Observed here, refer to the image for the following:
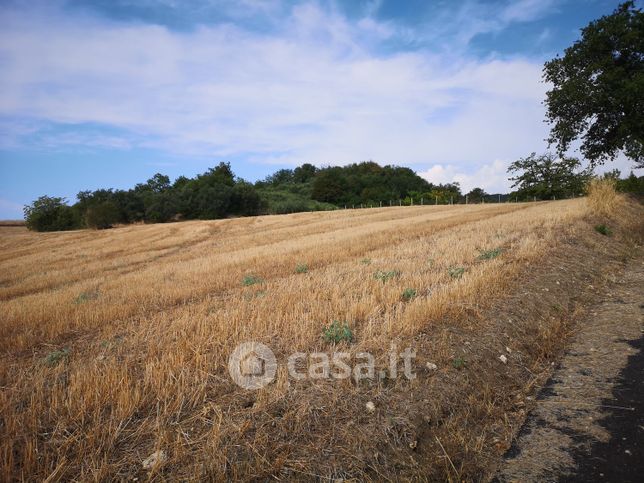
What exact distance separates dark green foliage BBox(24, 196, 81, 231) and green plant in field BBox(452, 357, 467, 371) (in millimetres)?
72404

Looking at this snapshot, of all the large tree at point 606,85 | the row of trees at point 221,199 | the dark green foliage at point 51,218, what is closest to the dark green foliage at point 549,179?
the row of trees at point 221,199

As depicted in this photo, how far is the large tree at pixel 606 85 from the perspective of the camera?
82.3 feet

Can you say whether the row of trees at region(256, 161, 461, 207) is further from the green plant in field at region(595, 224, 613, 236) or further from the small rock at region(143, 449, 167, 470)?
the small rock at region(143, 449, 167, 470)

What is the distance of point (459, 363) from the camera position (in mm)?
4754

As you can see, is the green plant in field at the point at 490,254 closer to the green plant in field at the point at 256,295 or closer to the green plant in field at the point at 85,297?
the green plant in field at the point at 256,295

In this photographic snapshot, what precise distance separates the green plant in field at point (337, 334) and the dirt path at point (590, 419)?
237 centimetres

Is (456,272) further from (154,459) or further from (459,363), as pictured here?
(154,459)

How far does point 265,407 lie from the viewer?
145 inches

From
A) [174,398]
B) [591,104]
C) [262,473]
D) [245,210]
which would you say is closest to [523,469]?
[262,473]

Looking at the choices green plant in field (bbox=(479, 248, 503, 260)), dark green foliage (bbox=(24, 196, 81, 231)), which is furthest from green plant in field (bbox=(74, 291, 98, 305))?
dark green foliage (bbox=(24, 196, 81, 231))

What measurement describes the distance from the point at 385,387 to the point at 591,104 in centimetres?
3236

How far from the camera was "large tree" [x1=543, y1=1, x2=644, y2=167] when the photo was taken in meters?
25.1

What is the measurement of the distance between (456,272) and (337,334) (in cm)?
443

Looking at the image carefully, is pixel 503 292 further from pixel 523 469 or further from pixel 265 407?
pixel 265 407
